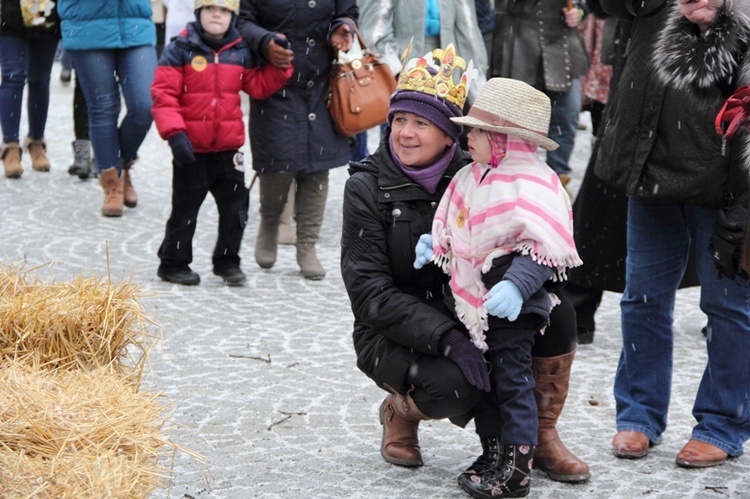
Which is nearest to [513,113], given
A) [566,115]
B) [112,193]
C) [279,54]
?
[279,54]

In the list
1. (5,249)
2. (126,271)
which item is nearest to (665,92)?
(126,271)

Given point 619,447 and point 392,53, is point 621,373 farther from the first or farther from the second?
point 392,53

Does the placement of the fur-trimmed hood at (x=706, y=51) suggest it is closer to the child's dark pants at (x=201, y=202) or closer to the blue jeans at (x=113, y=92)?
the child's dark pants at (x=201, y=202)

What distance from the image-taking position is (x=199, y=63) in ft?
22.0

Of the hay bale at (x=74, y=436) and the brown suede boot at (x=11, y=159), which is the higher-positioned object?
the hay bale at (x=74, y=436)

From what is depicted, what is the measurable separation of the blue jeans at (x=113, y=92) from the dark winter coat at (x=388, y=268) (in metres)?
4.26

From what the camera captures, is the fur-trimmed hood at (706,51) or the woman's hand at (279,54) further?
the woman's hand at (279,54)

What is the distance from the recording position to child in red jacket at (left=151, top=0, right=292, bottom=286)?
6.66m

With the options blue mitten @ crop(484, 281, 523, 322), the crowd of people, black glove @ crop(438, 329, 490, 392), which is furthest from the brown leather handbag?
blue mitten @ crop(484, 281, 523, 322)

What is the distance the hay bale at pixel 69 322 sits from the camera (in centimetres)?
359

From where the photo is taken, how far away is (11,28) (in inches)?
Result: 363

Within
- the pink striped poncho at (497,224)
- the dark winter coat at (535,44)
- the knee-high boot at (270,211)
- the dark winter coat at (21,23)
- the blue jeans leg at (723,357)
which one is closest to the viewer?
the pink striped poncho at (497,224)

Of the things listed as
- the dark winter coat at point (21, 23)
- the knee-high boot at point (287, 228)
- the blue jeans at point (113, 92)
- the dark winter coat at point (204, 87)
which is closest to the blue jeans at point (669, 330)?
the dark winter coat at point (204, 87)

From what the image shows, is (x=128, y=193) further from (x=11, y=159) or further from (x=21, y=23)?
(x=21, y=23)
